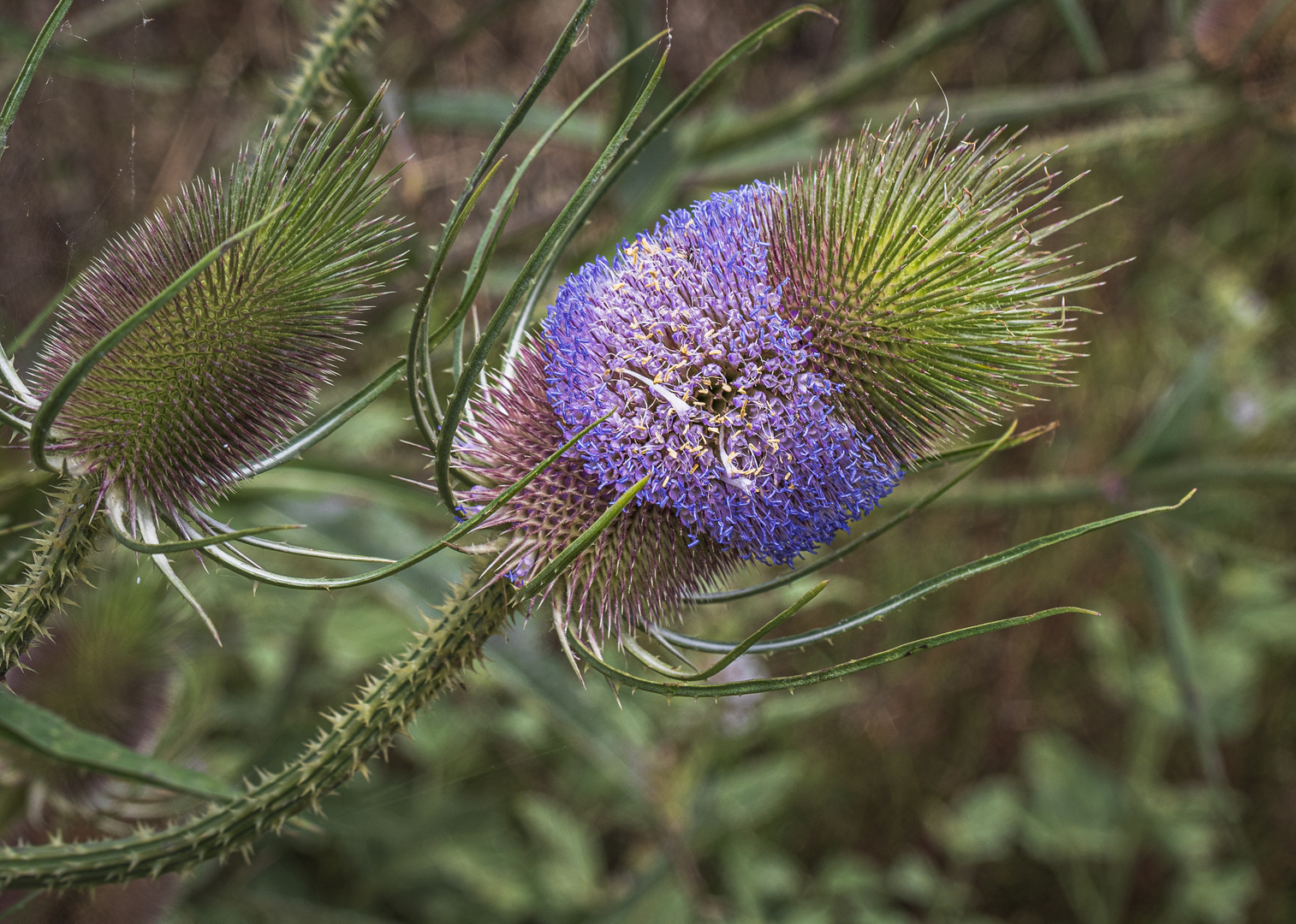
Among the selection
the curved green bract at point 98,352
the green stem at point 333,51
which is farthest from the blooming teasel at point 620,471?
the green stem at point 333,51

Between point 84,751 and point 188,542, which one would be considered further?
point 84,751

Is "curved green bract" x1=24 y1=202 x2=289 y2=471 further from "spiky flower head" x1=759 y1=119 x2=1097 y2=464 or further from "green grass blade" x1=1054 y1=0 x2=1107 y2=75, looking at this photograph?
"green grass blade" x1=1054 y1=0 x2=1107 y2=75

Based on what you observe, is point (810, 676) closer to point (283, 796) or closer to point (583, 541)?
point (583, 541)

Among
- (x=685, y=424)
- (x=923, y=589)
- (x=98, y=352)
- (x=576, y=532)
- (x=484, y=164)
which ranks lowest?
(x=923, y=589)

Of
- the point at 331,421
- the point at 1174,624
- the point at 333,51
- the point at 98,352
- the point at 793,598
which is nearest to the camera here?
the point at 98,352

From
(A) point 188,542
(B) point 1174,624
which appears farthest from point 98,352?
(B) point 1174,624

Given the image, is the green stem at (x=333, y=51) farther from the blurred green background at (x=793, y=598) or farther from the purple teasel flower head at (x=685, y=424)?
the purple teasel flower head at (x=685, y=424)

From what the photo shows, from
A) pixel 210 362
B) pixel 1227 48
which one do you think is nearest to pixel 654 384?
pixel 210 362
